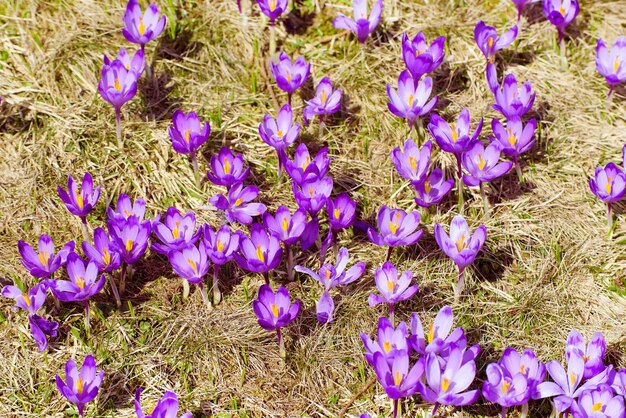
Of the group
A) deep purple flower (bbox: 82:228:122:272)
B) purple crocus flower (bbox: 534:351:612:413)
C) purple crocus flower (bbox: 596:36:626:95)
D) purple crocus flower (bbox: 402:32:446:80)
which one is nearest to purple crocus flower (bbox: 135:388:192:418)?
deep purple flower (bbox: 82:228:122:272)

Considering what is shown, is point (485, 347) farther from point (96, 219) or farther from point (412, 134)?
point (96, 219)

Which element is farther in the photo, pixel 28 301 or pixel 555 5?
pixel 555 5

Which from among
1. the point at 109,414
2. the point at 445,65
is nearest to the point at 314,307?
the point at 109,414

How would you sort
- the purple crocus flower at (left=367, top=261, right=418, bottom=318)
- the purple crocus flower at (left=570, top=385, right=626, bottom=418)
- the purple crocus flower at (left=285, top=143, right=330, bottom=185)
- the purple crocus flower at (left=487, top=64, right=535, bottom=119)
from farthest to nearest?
1. the purple crocus flower at (left=487, top=64, right=535, bottom=119)
2. the purple crocus flower at (left=285, top=143, right=330, bottom=185)
3. the purple crocus flower at (left=367, top=261, right=418, bottom=318)
4. the purple crocus flower at (left=570, top=385, right=626, bottom=418)

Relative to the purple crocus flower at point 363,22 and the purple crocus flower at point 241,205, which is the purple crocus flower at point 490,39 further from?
the purple crocus flower at point 241,205

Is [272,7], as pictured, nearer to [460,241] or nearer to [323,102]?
[323,102]

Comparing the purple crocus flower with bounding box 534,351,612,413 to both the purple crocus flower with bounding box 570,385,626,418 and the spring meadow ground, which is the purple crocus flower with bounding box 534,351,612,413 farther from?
the spring meadow ground

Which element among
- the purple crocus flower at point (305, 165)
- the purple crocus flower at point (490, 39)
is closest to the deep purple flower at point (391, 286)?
the purple crocus flower at point (305, 165)
